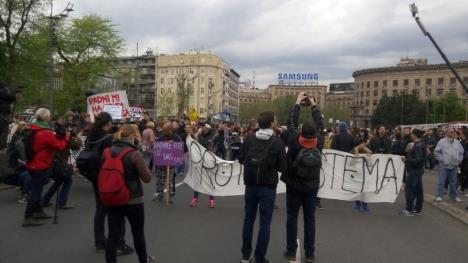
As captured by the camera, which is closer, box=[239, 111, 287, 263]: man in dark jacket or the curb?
box=[239, 111, 287, 263]: man in dark jacket

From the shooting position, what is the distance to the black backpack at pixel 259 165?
5926 millimetres

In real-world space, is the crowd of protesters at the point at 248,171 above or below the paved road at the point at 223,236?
above

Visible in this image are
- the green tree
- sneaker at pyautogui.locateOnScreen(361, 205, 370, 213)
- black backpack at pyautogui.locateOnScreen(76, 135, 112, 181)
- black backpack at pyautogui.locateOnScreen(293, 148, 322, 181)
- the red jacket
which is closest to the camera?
black backpack at pyautogui.locateOnScreen(76, 135, 112, 181)

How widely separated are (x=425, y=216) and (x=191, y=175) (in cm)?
497

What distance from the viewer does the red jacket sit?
789cm

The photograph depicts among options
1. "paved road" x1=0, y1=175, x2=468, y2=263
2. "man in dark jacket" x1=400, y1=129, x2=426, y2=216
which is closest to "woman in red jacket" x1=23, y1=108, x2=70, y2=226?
"paved road" x1=0, y1=175, x2=468, y2=263

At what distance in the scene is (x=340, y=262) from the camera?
6367mm

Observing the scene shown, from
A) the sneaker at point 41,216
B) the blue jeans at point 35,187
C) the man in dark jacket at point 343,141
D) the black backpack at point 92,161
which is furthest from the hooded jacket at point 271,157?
the man in dark jacket at point 343,141

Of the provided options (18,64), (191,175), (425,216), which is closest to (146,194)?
(191,175)

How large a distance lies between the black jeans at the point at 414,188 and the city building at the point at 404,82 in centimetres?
11649

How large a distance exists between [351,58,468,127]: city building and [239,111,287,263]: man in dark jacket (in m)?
121

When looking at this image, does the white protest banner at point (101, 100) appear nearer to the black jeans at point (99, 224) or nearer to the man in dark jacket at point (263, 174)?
the black jeans at point (99, 224)

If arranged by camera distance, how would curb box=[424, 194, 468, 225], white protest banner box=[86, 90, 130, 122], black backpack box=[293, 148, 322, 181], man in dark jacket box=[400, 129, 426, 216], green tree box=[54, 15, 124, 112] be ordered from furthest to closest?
green tree box=[54, 15, 124, 112]
white protest banner box=[86, 90, 130, 122]
man in dark jacket box=[400, 129, 426, 216]
curb box=[424, 194, 468, 225]
black backpack box=[293, 148, 322, 181]

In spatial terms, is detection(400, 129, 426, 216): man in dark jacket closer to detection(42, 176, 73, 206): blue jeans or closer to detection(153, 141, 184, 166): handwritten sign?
detection(153, 141, 184, 166): handwritten sign
